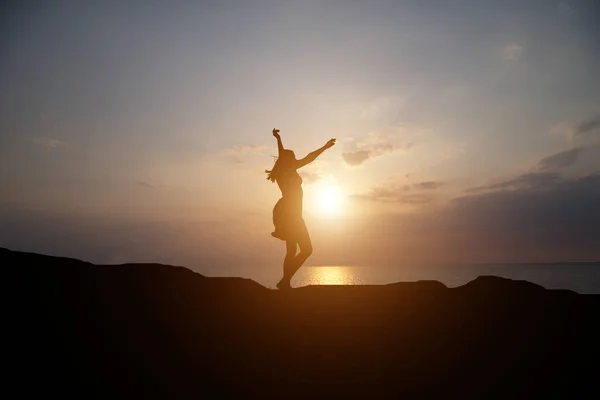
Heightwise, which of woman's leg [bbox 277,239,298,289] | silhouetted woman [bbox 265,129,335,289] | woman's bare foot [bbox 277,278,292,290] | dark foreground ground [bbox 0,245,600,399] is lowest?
dark foreground ground [bbox 0,245,600,399]

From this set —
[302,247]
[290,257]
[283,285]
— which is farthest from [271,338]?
[302,247]

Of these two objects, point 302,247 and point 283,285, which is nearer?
point 283,285

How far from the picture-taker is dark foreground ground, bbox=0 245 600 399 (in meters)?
6.22

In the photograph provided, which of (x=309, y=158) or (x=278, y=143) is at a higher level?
(x=278, y=143)

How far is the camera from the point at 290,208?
10898mm

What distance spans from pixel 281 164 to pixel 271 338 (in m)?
4.93

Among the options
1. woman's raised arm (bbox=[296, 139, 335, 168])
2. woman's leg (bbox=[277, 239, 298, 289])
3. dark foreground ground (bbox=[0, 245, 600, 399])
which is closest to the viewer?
dark foreground ground (bbox=[0, 245, 600, 399])

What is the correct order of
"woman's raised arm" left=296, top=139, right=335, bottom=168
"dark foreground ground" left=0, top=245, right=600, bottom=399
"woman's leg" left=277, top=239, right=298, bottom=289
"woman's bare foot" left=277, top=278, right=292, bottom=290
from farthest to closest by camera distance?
"woman's raised arm" left=296, top=139, right=335, bottom=168
"woman's leg" left=277, top=239, right=298, bottom=289
"woman's bare foot" left=277, top=278, right=292, bottom=290
"dark foreground ground" left=0, top=245, right=600, bottom=399

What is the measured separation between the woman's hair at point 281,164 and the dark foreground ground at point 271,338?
3165mm

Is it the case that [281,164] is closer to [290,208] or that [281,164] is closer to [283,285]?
[290,208]

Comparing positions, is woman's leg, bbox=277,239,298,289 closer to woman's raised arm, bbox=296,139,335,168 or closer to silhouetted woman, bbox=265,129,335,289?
silhouetted woman, bbox=265,129,335,289

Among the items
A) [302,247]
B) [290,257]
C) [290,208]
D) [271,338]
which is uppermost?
[290,208]

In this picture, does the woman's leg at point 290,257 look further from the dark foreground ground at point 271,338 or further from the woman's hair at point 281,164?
the woman's hair at point 281,164

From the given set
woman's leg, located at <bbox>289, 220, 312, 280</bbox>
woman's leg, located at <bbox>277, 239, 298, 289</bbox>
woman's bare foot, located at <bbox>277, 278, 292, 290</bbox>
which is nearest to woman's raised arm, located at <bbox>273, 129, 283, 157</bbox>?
woman's leg, located at <bbox>289, 220, 312, 280</bbox>
